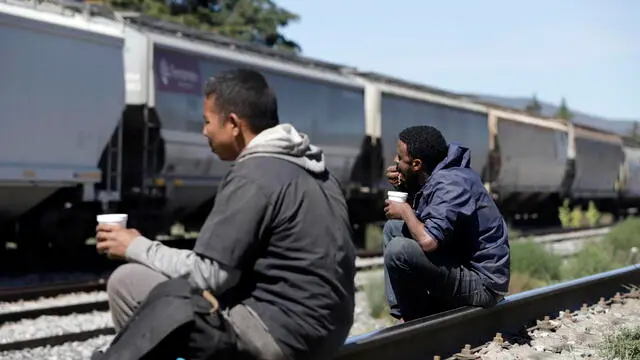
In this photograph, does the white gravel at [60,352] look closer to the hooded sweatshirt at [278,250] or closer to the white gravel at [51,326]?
the white gravel at [51,326]

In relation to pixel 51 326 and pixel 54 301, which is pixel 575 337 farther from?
pixel 54 301

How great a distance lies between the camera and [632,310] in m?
7.60

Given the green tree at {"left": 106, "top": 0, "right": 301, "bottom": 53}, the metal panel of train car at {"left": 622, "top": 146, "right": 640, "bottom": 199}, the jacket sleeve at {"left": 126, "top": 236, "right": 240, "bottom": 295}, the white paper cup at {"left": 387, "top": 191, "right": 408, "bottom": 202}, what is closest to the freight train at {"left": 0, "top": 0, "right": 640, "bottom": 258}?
the white paper cup at {"left": 387, "top": 191, "right": 408, "bottom": 202}

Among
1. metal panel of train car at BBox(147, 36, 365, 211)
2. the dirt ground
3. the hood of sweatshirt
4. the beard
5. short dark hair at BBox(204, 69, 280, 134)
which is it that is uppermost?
metal panel of train car at BBox(147, 36, 365, 211)

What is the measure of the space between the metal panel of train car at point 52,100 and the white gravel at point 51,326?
285 centimetres

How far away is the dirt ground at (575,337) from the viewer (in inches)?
214

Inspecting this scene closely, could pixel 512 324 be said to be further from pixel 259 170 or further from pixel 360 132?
pixel 360 132

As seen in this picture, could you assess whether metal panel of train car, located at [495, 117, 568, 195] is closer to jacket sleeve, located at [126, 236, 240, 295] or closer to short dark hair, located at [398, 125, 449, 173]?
short dark hair, located at [398, 125, 449, 173]

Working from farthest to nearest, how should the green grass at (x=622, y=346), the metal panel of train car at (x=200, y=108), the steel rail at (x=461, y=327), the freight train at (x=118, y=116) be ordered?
the metal panel of train car at (x=200, y=108), the freight train at (x=118, y=116), the green grass at (x=622, y=346), the steel rail at (x=461, y=327)

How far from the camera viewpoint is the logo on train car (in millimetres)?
13328

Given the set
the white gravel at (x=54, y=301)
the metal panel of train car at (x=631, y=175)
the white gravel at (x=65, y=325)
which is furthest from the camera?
the metal panel of train car at (x=631, y=175)

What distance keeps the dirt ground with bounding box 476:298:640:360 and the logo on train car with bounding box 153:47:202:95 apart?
26.3 feet

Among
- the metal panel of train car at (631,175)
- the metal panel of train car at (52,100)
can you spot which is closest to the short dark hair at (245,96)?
the metal panel of train car at (52,100)

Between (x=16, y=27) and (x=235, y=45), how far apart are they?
545 cm
